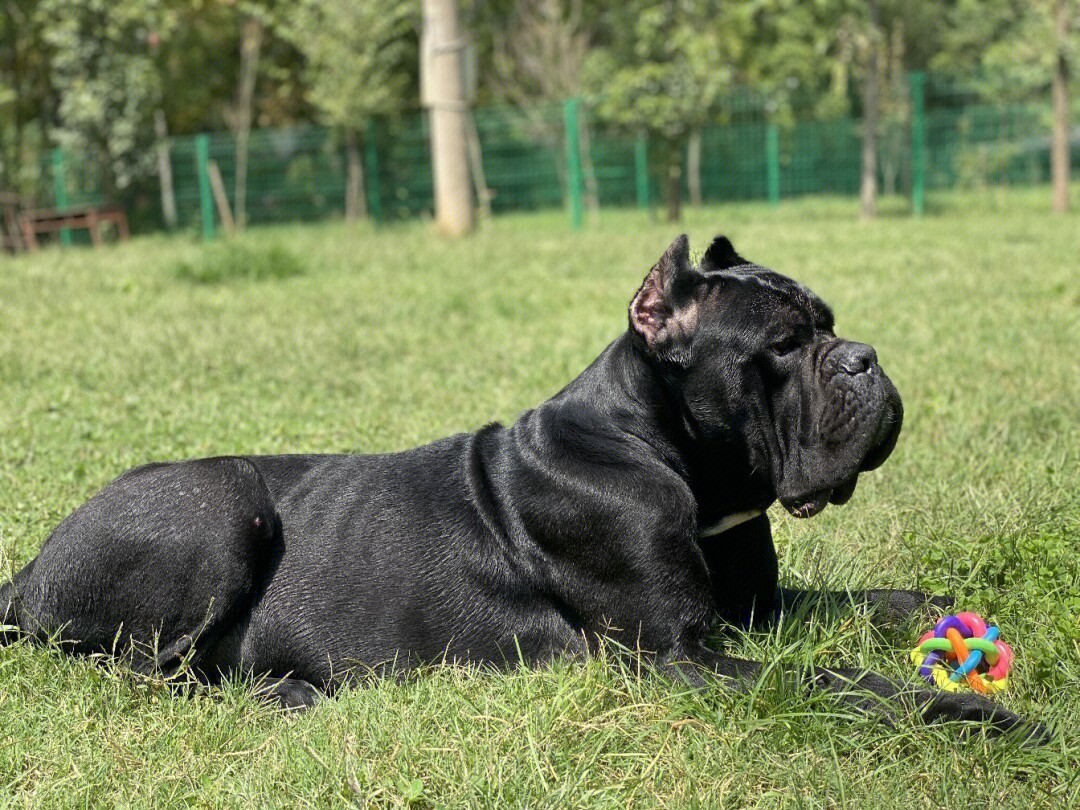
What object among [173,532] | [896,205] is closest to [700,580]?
[173,532]

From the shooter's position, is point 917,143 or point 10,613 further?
point 917,143

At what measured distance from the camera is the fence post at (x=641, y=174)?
26.5 metres

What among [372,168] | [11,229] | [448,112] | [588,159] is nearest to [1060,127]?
[448,112]

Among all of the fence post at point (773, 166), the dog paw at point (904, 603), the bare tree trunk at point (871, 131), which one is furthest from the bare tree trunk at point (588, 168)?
the dog paw at point (904, 603)

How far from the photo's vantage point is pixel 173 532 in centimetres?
358

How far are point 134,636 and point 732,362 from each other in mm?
1919

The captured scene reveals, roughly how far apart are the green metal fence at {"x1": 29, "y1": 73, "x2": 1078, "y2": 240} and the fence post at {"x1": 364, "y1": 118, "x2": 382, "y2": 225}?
35 mm

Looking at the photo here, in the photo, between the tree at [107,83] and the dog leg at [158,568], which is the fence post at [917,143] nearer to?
the tree at [107,83]

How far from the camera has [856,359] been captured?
327 centimetres

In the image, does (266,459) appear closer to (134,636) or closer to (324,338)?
(134,636)

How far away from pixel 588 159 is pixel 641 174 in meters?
1.34

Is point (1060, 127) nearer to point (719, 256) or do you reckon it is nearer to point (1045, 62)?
point (1045, 62)

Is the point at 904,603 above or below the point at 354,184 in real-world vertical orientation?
below

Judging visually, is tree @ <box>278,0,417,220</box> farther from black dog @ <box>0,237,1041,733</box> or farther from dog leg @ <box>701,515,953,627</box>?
dog leg @ <box>701,515,953,627</box>
